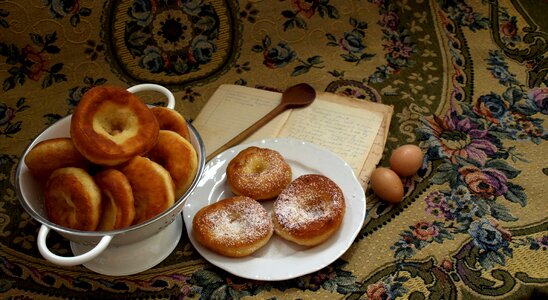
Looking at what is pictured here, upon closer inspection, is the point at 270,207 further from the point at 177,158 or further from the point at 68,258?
the point at 68,258

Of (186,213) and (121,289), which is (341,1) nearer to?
(186,213)

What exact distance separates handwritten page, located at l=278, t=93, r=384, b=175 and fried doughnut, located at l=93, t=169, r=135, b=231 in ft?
1.34

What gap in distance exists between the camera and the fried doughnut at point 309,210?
819mm

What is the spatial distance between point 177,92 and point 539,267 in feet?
2.44

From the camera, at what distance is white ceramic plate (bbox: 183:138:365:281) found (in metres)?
0.81

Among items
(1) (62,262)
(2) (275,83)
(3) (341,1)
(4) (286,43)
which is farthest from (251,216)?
(3) (341,1)

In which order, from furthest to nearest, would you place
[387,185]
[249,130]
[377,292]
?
[249,130] → [387,185] → [377,292]

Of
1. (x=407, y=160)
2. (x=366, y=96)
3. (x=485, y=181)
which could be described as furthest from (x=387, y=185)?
(x=366, y=96)

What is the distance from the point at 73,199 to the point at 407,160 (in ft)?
1.76

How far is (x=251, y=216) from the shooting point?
0.84m

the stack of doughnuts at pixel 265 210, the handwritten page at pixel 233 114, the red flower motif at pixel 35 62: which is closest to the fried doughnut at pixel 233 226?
the stack of doughnuts at pixel 265 210

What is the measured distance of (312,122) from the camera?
109 centimetres

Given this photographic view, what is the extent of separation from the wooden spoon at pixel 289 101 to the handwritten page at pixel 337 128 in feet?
0.05

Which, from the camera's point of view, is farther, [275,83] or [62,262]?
[275,83]
